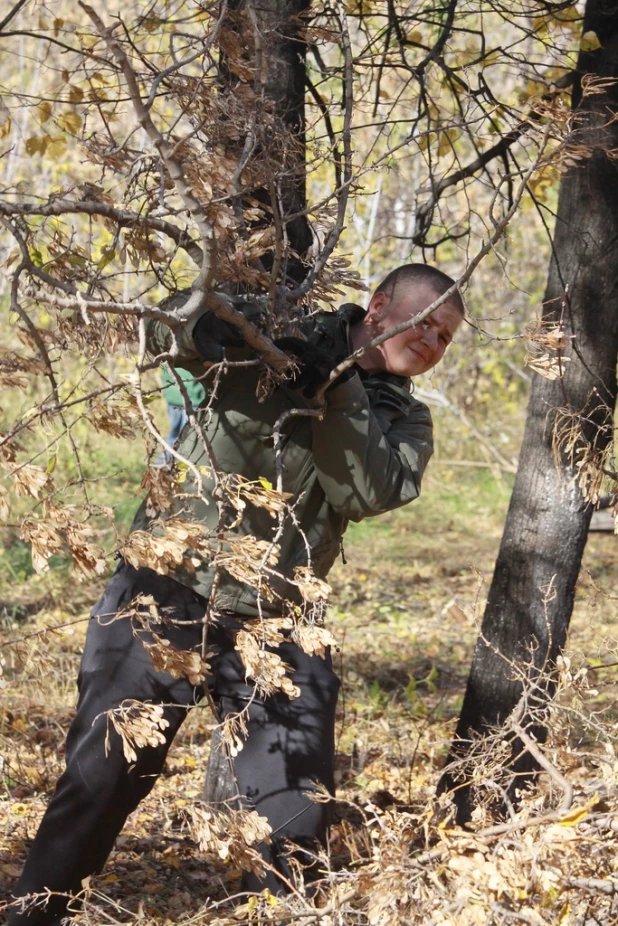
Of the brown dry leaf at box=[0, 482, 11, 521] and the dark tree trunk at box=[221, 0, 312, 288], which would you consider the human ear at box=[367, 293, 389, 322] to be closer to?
the dark tree trunk at box=[221, 0, 312, 288]

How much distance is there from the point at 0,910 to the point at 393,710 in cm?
270

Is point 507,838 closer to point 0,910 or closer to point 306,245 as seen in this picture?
point 0,910

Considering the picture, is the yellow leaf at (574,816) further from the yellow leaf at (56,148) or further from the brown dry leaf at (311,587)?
the yellow leaf at (56,148)

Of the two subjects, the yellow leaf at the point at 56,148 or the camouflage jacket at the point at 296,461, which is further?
the yellow leaf at the point at 56,148

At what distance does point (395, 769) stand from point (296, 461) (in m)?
2.33

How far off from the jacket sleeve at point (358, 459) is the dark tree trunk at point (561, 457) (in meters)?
1.10

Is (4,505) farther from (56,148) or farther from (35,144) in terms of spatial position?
(56,148)

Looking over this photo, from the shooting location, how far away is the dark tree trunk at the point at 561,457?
353cm

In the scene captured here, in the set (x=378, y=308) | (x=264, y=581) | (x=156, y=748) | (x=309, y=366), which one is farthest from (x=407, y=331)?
(x=156, y=748)

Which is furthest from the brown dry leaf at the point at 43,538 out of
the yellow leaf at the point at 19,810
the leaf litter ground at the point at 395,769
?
the yellow leaf at the point at 19,810

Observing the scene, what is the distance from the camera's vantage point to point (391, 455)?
256 cm

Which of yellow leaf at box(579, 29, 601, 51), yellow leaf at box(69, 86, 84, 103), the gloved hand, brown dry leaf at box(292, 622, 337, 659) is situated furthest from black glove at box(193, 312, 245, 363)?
yellow leaf at box(579, 29, 601, 51)

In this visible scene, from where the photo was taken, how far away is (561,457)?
3564 mm

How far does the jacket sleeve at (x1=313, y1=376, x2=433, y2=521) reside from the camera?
2455 mm
